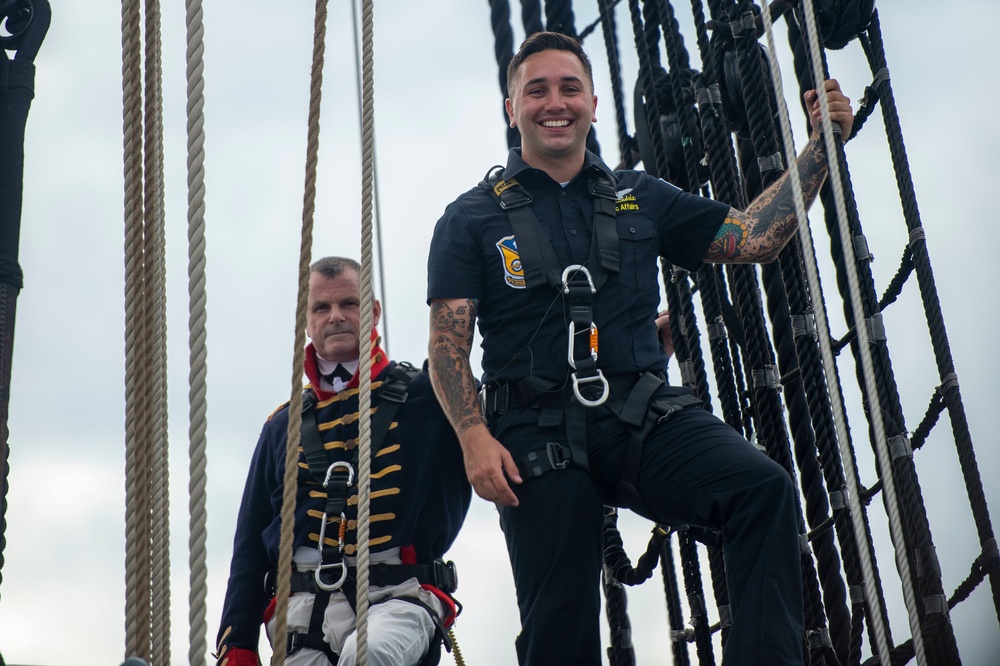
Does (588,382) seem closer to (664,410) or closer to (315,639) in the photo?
(664,410)

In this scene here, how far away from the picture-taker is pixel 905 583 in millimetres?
2309

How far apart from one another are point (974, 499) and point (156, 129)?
8.04 ft

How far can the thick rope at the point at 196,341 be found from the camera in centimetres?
169

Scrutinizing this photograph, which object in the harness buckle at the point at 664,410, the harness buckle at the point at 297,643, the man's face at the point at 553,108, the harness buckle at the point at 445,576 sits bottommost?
the harness buckle at the point at 297,643

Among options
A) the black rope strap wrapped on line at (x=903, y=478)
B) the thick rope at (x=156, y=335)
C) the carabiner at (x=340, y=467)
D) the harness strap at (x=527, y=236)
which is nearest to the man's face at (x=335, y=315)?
the carabiner at (x=340, y=467)

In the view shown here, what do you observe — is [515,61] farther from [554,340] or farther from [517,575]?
[517,575]

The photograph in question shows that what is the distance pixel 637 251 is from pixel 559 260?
179 mm

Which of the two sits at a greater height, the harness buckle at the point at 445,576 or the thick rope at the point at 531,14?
the thick rope at the point at 531,14

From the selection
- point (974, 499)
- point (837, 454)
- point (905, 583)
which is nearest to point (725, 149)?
point (837, 454)

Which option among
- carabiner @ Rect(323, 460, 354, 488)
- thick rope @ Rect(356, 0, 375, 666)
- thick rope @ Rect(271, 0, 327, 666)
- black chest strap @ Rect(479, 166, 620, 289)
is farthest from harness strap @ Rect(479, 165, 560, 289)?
carabiner @ Rect(323, 460, 354, 488)

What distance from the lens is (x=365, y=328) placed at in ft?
6.48

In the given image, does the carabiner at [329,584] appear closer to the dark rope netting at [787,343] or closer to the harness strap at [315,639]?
the harness strap at [315,639]

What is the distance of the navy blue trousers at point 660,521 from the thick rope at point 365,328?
389 mm

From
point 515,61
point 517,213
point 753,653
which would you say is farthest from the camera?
point 515,61
